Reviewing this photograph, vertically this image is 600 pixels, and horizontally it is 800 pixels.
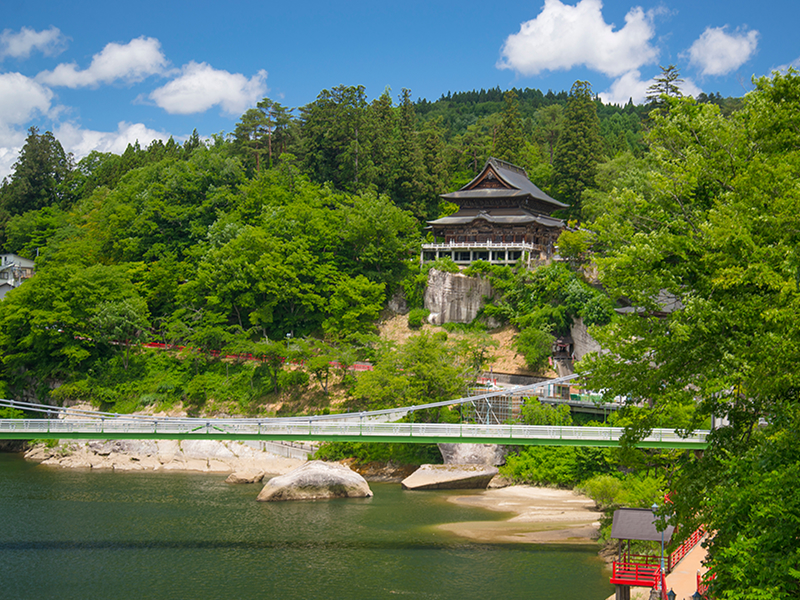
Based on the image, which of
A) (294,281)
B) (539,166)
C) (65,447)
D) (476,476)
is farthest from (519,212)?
(65,447)

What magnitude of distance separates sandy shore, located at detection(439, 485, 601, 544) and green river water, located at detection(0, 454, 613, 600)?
2.36ft

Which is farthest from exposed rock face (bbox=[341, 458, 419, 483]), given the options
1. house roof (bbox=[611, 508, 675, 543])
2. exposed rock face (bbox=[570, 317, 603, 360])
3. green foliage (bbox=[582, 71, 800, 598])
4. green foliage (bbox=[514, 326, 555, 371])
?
green foliage (bbox=[582, 71, 800, 598])

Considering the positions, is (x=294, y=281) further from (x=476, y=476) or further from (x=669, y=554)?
(x=669, y=554)

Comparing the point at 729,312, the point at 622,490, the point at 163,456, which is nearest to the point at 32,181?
the point at 163,456

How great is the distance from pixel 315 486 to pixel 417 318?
1668 centimetres

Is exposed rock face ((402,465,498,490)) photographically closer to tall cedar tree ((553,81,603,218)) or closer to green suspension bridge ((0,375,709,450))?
green suspension bridge ((0,375,709,450))

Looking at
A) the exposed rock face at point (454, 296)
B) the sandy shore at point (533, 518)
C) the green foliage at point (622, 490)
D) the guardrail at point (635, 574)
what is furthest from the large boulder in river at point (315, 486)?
the exposed rock face at point (454, 296)

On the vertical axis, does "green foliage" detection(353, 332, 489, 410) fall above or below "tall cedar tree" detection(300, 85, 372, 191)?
below

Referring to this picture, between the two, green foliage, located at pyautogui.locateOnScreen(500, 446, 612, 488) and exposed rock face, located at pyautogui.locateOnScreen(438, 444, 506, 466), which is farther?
exposed rock face, located at pyautogui.locateOnScreen(438, 444, 506, 466)

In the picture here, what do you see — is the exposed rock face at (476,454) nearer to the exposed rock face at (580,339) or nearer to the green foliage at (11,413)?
the exposed rock face at (580,339)

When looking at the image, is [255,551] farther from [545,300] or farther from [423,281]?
[423,281]

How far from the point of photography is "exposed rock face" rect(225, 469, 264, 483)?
3180 centimetres

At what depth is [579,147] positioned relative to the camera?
50.1 meters

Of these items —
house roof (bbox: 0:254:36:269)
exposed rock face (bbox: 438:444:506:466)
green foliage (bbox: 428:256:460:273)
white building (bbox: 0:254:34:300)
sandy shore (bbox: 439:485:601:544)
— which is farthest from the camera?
house roof (bbox: 0:254:36:269)
